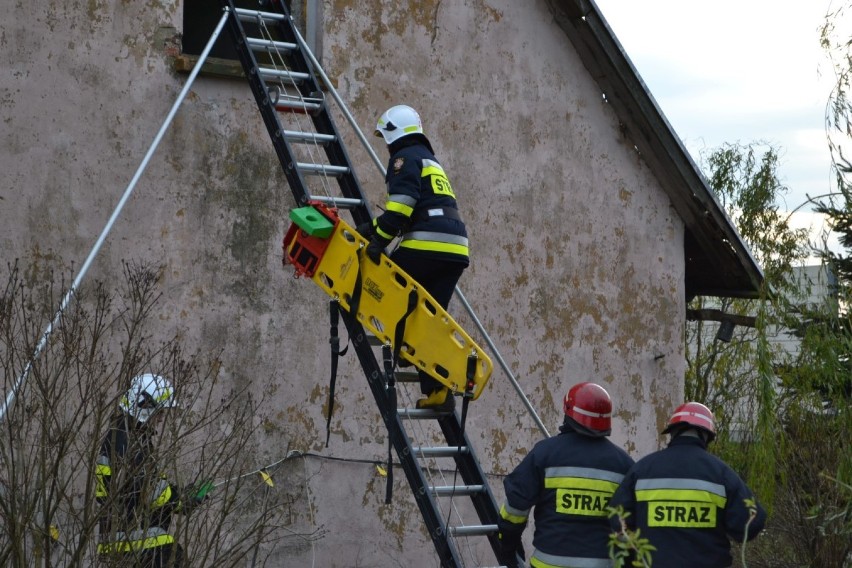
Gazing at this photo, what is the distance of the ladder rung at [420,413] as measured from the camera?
22.9 ft

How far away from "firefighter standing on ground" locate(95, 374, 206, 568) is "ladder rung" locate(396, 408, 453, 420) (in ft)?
5.12

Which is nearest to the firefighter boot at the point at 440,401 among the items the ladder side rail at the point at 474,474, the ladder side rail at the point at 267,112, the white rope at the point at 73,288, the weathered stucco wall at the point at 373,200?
the ladder side rail at the point at 474,474

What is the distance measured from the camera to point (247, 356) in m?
8.98

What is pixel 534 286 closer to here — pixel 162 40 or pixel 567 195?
pixel 567 195

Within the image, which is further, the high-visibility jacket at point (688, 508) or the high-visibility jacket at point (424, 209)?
the high-visibility jacket at point (424, 209)

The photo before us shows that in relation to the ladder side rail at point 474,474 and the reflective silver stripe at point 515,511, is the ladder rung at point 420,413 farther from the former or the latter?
the reflective silver stripe at point 515,511

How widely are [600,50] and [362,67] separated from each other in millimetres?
2376

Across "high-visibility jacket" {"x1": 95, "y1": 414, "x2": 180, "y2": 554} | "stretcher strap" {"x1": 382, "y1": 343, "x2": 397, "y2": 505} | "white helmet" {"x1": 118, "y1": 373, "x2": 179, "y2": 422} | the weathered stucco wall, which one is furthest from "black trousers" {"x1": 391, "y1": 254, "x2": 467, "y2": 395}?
the weathered stucco wall

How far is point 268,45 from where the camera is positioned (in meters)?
8.00

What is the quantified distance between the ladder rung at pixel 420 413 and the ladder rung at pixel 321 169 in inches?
64.1

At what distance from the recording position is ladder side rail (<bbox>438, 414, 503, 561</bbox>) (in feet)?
23.1

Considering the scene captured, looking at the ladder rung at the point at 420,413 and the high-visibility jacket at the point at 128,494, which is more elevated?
the ladder rung at the point at 420,413

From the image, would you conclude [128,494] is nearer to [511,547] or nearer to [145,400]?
[145,400]

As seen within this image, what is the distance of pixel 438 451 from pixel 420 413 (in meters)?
0.26
